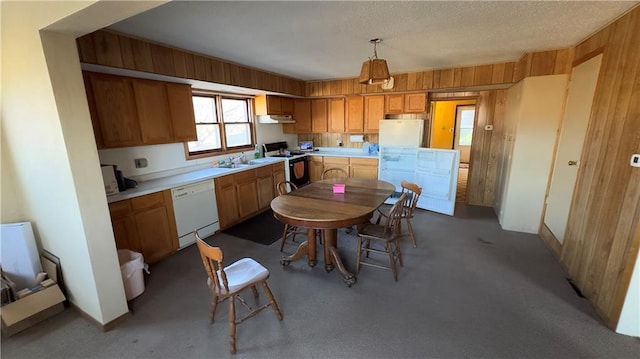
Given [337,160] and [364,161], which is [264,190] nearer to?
[337,160]

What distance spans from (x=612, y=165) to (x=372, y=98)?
11.3ft

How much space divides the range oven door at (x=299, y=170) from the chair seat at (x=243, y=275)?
2953mm

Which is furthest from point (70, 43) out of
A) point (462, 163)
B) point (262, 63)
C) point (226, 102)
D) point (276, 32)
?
point (462, 163)

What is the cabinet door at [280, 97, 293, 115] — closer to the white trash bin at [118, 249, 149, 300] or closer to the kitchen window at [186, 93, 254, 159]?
the kitchen window at [186, 93, 254, 159]

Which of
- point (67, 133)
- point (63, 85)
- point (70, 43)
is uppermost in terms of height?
point (70, 43)

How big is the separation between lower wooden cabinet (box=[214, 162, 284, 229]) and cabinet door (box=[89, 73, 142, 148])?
44.3 inches

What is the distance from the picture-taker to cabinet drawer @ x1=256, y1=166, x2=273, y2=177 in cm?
429

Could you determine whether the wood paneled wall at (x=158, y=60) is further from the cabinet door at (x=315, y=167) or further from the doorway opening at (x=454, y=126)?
the doorway opening at (x=454, y=126)

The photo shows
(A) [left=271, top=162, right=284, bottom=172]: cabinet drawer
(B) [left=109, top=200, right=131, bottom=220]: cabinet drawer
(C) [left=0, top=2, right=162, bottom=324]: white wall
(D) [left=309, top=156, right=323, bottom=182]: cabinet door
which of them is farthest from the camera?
(D) [left=309, top=156, right=323, bottom=182]: cabinet door

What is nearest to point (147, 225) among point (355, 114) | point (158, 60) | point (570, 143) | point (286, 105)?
point (158, 60)

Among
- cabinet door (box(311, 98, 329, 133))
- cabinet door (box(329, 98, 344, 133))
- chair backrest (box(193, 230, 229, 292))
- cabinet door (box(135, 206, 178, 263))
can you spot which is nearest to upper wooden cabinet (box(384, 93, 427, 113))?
cabinet door (box(329, 98, 344, 133))

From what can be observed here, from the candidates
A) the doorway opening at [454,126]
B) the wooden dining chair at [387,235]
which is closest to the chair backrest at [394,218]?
the wooden dining chair at [387,235]

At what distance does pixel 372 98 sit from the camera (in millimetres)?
A: 4883

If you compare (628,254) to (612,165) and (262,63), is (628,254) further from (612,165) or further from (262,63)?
(262,63)
